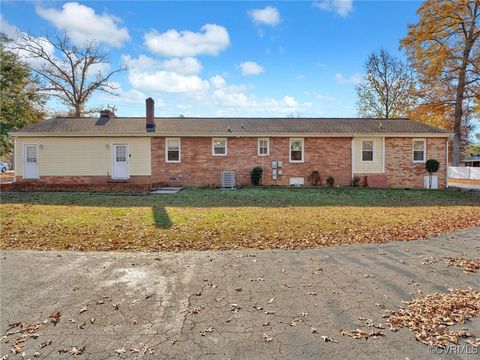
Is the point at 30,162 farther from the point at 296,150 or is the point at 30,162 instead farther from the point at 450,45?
the point at 450,45

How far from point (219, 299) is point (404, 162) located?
17755 millimetres

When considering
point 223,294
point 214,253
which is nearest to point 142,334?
point 223,294

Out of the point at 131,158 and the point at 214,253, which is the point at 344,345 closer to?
the point at 214,253

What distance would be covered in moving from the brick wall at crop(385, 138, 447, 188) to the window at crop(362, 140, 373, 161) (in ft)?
2.77

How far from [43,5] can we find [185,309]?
12813 mm

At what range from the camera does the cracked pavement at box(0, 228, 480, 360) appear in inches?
118

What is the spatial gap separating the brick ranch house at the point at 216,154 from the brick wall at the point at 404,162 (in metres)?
0.06

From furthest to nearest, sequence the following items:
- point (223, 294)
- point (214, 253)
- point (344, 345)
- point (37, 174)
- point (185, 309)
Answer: point (37, 174) → point (214, 253) → point (223, 294) → point (185, 309) → point (344, 345)

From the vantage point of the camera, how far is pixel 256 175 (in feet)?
59.0

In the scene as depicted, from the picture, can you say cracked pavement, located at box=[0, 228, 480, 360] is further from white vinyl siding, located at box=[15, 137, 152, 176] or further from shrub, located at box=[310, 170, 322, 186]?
white vinyl siding, located at box=[15, 137, 152, 176]

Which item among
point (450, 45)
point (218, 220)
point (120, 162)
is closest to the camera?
point (218, 220)

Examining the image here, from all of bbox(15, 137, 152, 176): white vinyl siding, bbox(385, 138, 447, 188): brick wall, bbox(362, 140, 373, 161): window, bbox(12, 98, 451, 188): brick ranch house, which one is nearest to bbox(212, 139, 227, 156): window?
bbox(12, 98, 451, 188): brick ranch house

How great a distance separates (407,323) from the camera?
3.37 meters

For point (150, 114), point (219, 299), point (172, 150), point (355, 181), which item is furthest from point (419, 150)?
point (219, 299)
